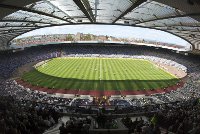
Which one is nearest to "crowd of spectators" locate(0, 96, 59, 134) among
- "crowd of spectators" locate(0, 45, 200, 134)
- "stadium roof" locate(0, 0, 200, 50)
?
"crowd of spectators" locate(0, 45, 200, 134)

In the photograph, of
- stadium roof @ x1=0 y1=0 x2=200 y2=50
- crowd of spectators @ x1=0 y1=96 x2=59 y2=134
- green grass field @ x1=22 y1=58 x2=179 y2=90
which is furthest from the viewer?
green grass field @ x1=22 y1=58 x2=179 y2=90

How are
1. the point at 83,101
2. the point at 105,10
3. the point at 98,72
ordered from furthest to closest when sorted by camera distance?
the point at 98,72 < the point at 83,101 < the point at 105,10

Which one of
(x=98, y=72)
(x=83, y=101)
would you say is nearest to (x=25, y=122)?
(x=83, y=101)

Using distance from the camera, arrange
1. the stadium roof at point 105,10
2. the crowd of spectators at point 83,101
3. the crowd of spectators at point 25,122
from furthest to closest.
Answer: the stadium roof at point 105,10 < the crowd of spectators at point 83,101 < the crowd of spectators at point 25,122

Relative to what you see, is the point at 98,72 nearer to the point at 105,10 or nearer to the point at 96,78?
the point at 96,78

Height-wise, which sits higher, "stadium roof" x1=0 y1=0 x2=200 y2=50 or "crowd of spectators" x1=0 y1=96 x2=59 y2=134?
"stadium roof" x1=0 y1=0 x2=200 y2=50

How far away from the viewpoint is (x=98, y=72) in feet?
165

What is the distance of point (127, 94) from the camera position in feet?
116

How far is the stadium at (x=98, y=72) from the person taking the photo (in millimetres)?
13836

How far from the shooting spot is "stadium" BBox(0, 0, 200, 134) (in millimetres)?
13836

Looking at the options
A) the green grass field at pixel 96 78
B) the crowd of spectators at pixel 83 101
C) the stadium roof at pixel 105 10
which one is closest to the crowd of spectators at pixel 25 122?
the crowd of spectators at pixel 83 101

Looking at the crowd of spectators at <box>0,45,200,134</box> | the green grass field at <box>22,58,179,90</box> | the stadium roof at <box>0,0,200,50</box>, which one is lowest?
the green grass field at <box>22,58,179,90</box>

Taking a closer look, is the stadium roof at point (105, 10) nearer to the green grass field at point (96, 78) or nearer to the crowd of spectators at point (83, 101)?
the crowd of spectators at point (83, 101)

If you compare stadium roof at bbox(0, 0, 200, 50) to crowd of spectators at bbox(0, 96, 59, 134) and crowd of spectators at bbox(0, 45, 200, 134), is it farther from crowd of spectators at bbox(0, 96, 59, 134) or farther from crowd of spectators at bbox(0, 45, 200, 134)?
crowd of spectators at bbox(0, 45, 200, 134)
